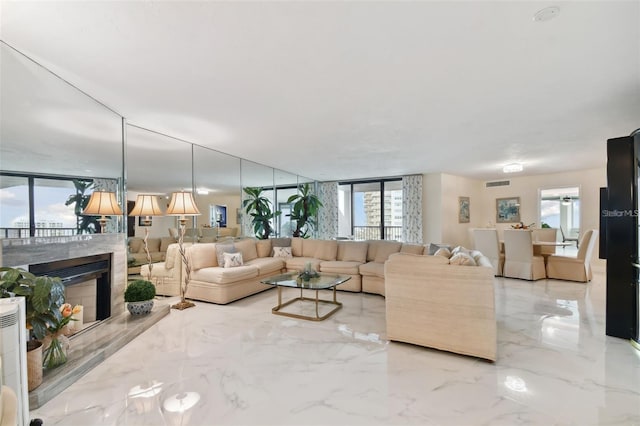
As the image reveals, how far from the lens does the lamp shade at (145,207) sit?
147 inches

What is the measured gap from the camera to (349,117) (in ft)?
11.3

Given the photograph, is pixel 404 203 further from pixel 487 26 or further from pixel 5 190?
pixel 5 190

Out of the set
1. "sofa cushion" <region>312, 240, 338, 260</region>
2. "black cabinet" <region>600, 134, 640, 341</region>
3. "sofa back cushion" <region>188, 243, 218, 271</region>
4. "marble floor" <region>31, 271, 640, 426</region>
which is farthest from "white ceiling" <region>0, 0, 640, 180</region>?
"marble floor" <region>31, 271, 640, 426</region>

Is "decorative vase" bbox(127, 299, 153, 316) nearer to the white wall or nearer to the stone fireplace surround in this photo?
the stone fireplace surround

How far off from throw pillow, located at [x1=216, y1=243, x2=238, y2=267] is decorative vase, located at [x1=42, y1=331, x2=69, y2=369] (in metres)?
2.47

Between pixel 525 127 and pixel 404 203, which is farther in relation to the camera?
pixel 404 203

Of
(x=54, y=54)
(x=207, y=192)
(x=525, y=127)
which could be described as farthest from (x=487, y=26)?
(x=207, y=192)

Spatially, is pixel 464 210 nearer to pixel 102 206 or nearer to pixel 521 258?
pixel 521 258

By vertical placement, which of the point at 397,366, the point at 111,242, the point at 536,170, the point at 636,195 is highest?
the point at 536,170

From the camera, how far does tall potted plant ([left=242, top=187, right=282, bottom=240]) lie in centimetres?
628

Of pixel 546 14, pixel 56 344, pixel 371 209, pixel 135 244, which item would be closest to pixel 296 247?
pixel 135 244

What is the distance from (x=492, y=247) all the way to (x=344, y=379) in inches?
213

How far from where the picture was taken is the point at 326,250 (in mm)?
5707

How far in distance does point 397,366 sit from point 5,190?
3.44m
